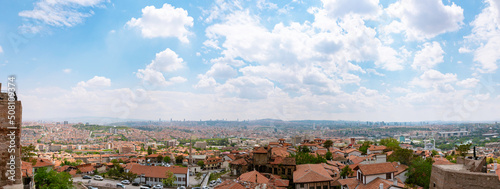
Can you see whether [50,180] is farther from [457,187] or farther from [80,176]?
[457,187]

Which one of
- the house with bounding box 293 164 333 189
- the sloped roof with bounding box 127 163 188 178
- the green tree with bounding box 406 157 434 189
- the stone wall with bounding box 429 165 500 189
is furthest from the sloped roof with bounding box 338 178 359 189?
A: the sloped roof with bounding box 127 163 188 178

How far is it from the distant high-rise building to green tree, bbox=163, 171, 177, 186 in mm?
29528

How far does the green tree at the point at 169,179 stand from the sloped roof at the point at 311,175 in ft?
50.9

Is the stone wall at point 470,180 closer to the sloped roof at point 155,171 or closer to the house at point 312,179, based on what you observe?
the house at point 312,179

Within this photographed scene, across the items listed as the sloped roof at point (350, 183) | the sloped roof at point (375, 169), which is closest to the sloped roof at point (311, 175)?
the sloped roof at point (350, 183)

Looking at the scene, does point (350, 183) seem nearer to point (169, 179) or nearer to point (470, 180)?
point (470, 180)

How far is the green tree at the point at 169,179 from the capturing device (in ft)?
114

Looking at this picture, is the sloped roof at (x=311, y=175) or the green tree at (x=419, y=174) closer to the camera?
the green tree at (x=419, y=174)

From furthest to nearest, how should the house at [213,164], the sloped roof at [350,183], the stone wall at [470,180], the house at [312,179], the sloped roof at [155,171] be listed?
the house at [213,164], the sloped roof at [155,171], the house at [312,179], the sloped roof at [350,183], the stone wall at [470,180]

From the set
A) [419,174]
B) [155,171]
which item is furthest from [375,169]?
[155,171]

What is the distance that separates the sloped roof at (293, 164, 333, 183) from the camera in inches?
949

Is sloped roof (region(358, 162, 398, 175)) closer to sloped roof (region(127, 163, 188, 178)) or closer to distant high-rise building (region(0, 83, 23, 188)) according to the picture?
distant high-rise building (region(0, 83, 23, 188))

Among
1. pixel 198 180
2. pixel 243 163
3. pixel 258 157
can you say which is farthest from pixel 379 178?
pixel 198 180

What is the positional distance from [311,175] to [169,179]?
1785 centimetres
